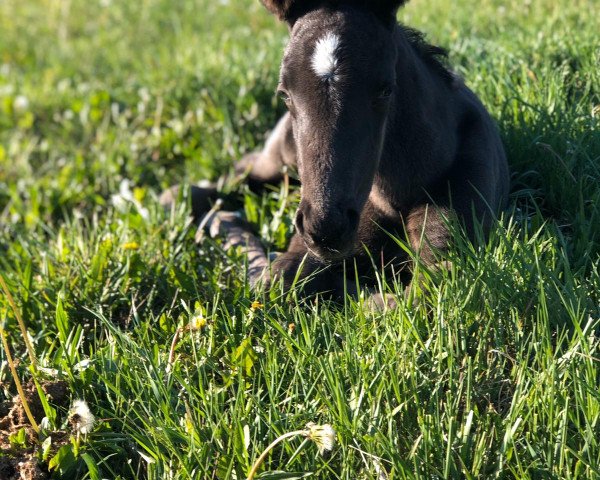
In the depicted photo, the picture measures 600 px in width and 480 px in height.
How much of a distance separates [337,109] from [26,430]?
159 cm

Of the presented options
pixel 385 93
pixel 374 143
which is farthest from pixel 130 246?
pixel 385 93

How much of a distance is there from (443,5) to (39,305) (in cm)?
429

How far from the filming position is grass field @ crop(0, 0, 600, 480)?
2689 millimetres

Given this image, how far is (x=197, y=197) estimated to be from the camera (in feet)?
16.8

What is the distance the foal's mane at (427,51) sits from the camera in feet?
13.1

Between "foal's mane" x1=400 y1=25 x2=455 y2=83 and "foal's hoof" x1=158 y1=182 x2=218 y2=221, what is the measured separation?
1530 millimetres

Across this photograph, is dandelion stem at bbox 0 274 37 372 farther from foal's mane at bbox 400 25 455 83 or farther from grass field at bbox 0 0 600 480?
foal's mane at bbox 400 25 455 83

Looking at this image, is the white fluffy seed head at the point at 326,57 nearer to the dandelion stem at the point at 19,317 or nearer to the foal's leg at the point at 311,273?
the foal's leg at the point at 311,273

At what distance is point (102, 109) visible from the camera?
6.95 meters

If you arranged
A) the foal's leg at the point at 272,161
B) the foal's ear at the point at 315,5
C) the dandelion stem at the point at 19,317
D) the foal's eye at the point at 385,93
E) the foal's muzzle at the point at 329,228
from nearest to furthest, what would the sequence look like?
1. the dandelion stem at the point at 19,317
2. the foal's muzzle at the point at 329,228
3. the foal's eye at the point at 385,93
4. the foal's ear at the point at 315,5
5. the foal's leg at the point at 272,161

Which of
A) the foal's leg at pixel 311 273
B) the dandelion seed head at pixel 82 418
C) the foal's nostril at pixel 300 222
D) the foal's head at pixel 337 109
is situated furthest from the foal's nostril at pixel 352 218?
the dandelion seed head at pixel 82 418

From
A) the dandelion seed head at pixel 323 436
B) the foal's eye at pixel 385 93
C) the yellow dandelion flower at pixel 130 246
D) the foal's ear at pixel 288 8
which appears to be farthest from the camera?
the yellow dandelion flower at pixel 130 246

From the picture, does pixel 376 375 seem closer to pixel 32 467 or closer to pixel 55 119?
pixel 32 467

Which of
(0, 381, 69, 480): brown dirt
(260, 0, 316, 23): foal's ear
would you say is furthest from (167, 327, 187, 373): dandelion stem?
(260, 0, 316, 23): foal's ear
